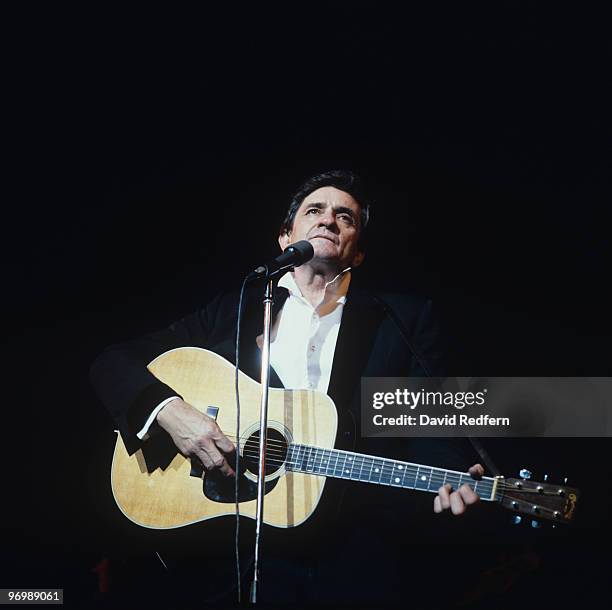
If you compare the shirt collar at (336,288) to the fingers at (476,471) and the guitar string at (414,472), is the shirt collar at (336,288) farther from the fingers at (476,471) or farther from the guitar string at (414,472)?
the fingers at (476,471)

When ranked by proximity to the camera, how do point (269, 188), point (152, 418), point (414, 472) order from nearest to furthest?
1. point (414, 472)
2. point (152, 418)
3. point (269, 188)

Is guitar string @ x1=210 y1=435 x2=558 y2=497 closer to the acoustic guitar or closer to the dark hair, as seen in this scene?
the acoustic guitar

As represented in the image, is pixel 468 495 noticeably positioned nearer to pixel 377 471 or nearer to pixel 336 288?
pixel 377 471

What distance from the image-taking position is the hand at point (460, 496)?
7.02 ft

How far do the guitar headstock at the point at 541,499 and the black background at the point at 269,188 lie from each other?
23cm

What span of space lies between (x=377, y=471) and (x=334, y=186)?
1.19 m

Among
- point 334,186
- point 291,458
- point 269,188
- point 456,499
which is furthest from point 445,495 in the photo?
point 269,188

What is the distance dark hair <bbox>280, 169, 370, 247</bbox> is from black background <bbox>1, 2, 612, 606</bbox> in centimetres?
6

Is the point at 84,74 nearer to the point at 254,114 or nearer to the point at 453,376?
the point at 254,114

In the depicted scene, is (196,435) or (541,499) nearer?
(541,499)

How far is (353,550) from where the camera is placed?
231 cm

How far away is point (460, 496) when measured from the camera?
2.15 metres

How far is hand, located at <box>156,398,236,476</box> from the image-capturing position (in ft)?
7.62

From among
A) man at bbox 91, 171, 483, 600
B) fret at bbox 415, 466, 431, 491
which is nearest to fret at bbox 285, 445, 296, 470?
man at bbox 91, 171, 483, 600
